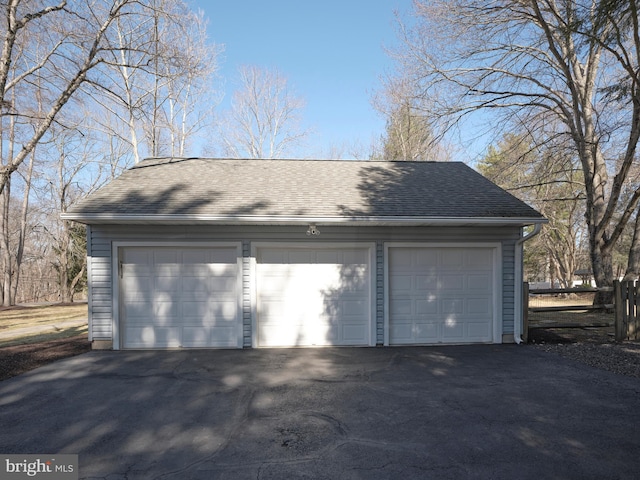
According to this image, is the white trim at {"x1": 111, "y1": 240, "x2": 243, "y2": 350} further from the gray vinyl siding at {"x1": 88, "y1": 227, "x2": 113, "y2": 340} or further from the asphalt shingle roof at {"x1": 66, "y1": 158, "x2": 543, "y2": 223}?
the asphalt shingle roof at {"x1": 66, "y1": 158, "x2": 543, "y2": 223}

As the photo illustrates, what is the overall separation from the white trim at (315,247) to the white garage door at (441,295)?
1.25ft

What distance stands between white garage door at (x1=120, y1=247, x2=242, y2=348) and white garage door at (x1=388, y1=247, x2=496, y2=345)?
3.26 m

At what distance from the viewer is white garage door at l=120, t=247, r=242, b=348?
7.10m

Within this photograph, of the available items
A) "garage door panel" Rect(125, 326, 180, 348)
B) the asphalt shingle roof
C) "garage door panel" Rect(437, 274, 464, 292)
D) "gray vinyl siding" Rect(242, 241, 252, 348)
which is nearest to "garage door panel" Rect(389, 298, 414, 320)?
"garage door panel" Rect(437, 274, 464, 292)

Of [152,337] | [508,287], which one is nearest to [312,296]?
[152,337]

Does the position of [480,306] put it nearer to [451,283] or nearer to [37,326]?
[451,283]

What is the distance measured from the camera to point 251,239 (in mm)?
7223

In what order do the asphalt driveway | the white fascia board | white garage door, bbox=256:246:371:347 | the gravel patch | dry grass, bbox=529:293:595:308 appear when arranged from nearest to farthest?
the asphalt driveway < the gravel patch < the white fascia board < white garage door, bbox=256:246:371:347 < dry grass, bbox=529:293:595:308

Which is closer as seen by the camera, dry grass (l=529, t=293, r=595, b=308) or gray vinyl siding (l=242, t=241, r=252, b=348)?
gray vinyl siding (l=242, t=241, r=252, b=348)

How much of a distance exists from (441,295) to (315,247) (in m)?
2.77

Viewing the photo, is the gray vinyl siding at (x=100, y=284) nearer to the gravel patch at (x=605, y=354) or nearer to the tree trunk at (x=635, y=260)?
the gravel patch at (x=605, y=354)

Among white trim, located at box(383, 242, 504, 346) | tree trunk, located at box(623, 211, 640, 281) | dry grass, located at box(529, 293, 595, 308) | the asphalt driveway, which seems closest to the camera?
→ the asphalt driveway

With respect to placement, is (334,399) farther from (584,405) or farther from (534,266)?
(534,266)

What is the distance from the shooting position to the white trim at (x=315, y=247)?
23.5 feet
